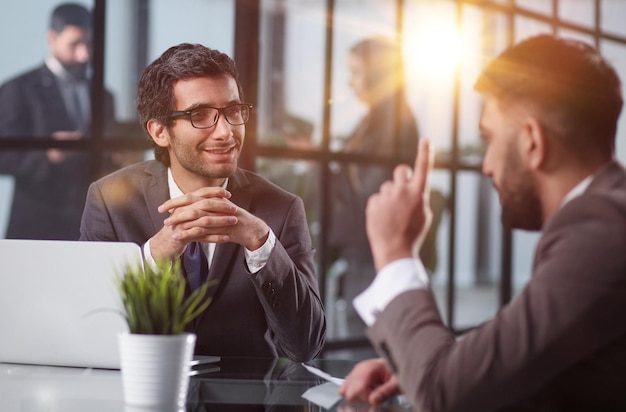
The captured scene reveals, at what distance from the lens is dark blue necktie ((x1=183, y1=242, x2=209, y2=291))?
2443 millimetres

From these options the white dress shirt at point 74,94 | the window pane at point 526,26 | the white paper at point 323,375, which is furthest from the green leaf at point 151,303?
the window pane at point 526,26

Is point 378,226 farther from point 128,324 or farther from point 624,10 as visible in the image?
point 624,10

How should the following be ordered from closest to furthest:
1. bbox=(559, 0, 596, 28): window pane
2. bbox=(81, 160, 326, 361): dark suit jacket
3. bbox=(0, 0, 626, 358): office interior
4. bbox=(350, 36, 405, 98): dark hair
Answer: bbox=(81, 160, 326, 361): dark suit jacket
bbox=(0, 0, 626, 358): office interior
bbox=(350, 36, 405, 98): dark hair
bbox=(559, 0, 596, 28): window pane

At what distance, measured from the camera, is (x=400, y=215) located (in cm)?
144

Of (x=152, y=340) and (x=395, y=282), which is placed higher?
(x=395, y=282)

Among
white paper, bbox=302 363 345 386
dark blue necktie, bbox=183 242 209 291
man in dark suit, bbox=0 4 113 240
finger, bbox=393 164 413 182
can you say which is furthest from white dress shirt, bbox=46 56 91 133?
finger, bbox=393 164 413 182

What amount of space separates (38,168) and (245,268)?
2.38 metres

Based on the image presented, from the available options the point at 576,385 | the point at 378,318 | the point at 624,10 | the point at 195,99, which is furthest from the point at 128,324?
the point at 624,10

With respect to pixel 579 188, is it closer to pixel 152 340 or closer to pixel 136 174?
pixel 152 340

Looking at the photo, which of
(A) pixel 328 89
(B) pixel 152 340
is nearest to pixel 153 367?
(B) pixel 152 340

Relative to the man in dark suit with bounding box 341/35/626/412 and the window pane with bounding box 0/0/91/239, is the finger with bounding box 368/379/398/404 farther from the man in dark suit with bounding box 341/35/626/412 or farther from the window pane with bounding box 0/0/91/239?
the window pane with bounding box 0/0/91/239

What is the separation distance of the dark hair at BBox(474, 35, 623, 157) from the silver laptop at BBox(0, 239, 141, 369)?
2.94 ft

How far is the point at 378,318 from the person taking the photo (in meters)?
1.41

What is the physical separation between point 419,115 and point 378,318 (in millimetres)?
4166
